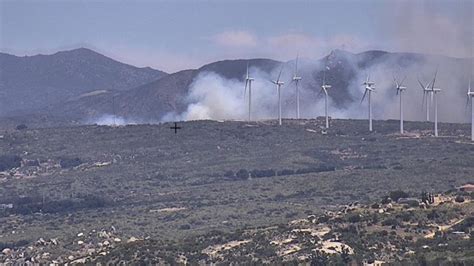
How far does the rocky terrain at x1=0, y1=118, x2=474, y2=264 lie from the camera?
99.4 metres

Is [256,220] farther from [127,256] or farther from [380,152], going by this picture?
[380,152]

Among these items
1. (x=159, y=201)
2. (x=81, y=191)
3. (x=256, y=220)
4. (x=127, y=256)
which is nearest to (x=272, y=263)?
(x=127, y=256)

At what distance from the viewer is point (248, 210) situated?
14425 cm

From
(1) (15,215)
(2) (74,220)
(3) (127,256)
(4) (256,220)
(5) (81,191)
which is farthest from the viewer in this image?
(5) (81,191)

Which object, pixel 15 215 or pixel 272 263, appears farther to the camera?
pixel 15 215

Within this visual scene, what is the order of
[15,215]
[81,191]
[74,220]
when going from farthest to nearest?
[81,191] → [15,215] → [74,220]

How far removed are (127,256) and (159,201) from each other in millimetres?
61584

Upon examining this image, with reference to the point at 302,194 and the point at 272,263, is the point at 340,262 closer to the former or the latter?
the point at 272,263

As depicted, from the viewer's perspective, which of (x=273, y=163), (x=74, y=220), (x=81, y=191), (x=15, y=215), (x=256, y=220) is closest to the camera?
(x=256, y=220)

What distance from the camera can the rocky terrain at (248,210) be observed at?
9944cm

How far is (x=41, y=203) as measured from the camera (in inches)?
6407

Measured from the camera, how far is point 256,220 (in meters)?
135

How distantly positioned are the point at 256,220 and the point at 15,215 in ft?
123

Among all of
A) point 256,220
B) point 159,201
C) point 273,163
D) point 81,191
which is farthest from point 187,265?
point 273,163
